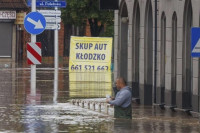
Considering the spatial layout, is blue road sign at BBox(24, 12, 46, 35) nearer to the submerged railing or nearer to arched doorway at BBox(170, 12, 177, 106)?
the submerged railing

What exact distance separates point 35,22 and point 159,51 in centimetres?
470

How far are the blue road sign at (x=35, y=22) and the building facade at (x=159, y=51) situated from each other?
3430 mm

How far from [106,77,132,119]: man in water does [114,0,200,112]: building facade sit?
4.71 meters

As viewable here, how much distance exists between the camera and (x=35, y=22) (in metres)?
31.3

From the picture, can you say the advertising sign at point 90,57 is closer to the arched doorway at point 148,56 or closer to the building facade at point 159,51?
the building facade at point 159,51

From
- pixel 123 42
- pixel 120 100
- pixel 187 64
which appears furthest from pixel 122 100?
pixel 123 42

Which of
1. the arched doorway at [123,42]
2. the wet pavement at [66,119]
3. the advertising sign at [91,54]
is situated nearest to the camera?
the wet pavement at [66,119]

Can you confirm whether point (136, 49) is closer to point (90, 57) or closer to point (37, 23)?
point (37, 23)

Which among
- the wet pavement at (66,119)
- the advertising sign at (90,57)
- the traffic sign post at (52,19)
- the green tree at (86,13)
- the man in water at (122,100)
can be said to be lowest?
the wet pavement at (66,119)

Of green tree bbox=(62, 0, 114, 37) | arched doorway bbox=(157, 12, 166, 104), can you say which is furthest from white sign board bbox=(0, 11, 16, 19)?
arched doorway bbox=(157, 12, 166, 104)

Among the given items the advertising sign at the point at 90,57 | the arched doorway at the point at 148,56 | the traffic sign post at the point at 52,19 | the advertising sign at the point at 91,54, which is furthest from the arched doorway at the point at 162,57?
the advertising sign at the point at 91,54

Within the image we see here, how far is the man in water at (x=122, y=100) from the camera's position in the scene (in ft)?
63.9

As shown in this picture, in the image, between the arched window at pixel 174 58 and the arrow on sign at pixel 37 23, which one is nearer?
the arched window at pixel 174 58

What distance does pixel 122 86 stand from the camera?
19578mm
